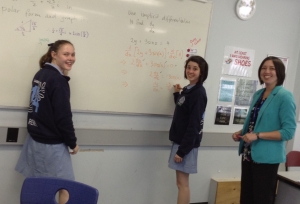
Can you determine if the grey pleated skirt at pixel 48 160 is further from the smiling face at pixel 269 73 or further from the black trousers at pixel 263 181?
the smiling face at pixel 269 73

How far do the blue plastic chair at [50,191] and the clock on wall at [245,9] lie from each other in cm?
236

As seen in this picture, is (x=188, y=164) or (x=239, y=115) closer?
(x=188, y=164)

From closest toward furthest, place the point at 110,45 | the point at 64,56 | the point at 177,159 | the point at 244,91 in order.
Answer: the point at 64,56 → the point at 177,159 → the point at 110,45 → the point at 244,91

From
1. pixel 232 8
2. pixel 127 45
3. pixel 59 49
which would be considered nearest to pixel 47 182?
pixel 59 49

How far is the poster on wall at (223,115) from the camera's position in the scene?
312cm

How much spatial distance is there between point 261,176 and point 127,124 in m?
1.18

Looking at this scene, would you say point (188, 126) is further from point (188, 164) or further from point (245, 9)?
point (245, 9)

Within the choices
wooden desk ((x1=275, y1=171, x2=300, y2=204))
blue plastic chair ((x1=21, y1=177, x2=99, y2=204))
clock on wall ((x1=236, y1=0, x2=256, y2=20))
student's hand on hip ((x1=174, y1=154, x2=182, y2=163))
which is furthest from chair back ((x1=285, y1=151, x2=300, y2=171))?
blue plastic chair ((x1=21, y1=177, x2=99, y2=204))

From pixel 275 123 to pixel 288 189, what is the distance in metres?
0.55

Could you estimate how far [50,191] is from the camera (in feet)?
4.71

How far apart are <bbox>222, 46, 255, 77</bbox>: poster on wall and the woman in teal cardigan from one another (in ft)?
2.61

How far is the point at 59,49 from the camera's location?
2.14m

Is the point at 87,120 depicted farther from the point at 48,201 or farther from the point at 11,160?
the point at 48,201

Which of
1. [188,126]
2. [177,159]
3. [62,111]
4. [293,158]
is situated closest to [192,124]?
[188,126]
